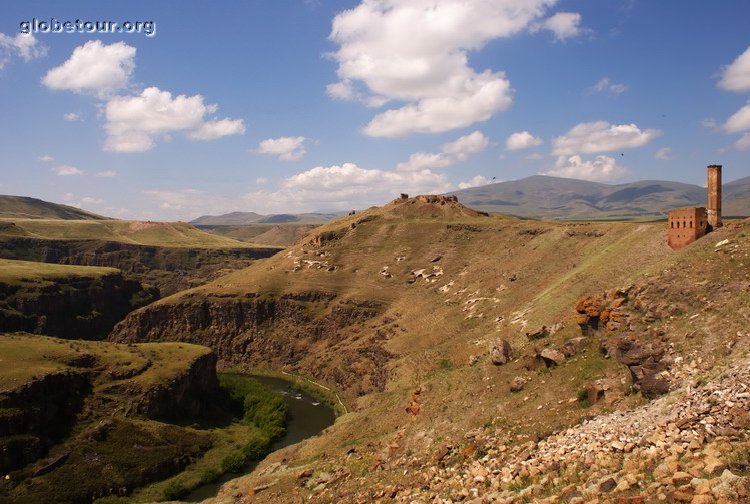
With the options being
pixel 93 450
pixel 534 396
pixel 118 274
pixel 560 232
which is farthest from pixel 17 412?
pixel 118 274

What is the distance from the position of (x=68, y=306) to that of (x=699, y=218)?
175689 mm

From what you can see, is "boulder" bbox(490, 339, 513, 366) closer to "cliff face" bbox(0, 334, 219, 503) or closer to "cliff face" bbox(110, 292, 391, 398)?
"cliff face" bbox(0, 334, 219, 503)

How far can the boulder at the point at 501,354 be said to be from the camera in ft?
192

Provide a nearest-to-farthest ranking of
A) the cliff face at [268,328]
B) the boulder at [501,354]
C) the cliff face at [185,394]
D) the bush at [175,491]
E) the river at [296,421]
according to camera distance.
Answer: the boulder at [501,354] → the bush at [175,491] → the river at [296,421] → the cliff face at [185,394] → the cliff face at [268,328]

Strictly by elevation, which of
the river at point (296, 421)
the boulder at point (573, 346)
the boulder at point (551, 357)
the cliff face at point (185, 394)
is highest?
the boulder at point (573, 346)

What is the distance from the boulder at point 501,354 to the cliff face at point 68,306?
141 m

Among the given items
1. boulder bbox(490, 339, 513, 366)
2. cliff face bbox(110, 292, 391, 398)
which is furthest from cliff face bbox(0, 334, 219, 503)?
boulder bbox(490, 339, 513, 366)

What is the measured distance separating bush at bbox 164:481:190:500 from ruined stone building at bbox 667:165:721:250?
76736mm

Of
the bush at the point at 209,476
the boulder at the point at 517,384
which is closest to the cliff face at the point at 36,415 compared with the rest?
the bush at the point at 209,476

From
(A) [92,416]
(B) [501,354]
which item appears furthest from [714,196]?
(A) [92,416]

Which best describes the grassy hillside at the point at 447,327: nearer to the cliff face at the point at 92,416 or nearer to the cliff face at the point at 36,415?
the cliff face at the point at 92,416

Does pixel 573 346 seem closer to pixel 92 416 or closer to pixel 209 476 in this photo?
pixel 209 476

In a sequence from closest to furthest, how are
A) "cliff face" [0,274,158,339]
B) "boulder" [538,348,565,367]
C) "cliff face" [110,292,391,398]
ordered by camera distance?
"boulder" [538,348,565,367] → "cliff face" [110,292,391,398] → "cliff face" [0,274,158,339]

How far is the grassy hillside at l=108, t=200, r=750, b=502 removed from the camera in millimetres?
41062
